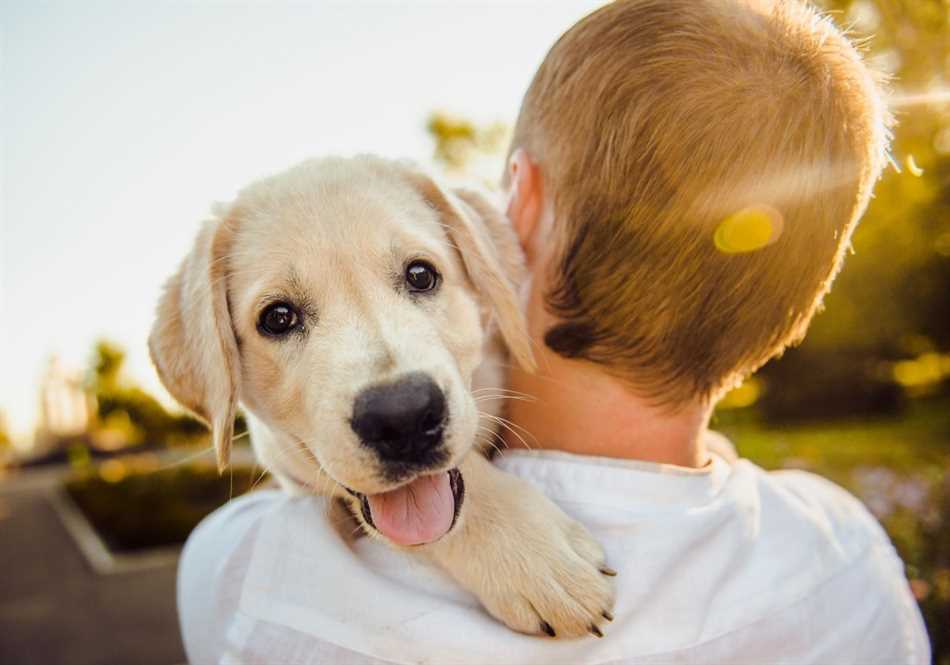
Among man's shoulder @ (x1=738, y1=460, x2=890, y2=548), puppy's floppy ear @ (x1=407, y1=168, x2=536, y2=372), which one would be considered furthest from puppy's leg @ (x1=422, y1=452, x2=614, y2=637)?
man's shoulder @ (x1=738, y1=460, x2=890, y2=548)

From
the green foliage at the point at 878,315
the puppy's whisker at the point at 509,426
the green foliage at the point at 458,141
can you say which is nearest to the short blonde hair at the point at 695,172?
the puppy's whisker at the point at 509,426

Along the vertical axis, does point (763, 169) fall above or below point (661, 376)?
above

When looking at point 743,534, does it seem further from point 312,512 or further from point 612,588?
point 312,512

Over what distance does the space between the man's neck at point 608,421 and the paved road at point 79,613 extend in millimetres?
8251

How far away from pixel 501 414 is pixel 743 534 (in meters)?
0.95

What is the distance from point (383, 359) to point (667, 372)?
0.85 meters

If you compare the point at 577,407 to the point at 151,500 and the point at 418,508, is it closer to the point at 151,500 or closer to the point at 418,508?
the point at 418,508

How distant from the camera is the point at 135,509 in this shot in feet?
48.2

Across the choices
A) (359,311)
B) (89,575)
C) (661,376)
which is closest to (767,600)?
(661,376)

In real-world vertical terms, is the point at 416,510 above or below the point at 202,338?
below

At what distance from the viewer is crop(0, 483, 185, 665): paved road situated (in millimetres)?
9297

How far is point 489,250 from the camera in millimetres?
2660

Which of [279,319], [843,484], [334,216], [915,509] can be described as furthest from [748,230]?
[843,484]

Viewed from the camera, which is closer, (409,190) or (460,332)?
(460,332)
